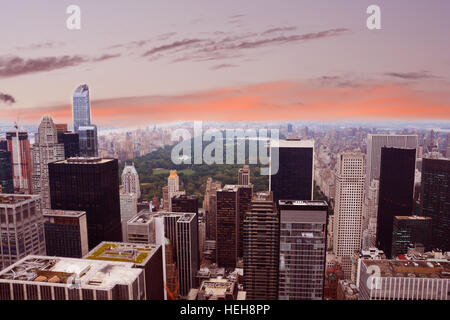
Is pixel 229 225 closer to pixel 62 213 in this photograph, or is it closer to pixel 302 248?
pixel 302 248

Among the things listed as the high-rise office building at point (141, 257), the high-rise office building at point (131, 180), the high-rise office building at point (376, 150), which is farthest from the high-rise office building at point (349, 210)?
the high-rise office building at point (141, 257)

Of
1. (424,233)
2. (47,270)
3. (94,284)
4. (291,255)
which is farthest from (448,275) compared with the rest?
(47,270)

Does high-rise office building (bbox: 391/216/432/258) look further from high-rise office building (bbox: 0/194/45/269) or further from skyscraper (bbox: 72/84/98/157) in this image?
high-rise office building (bbox: 0/194/45/269)

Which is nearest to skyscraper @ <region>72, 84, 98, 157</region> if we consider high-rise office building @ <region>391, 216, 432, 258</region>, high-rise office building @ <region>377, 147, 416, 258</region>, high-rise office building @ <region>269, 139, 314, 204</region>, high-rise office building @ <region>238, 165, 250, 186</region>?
high-rise office building @ <region>238, 165, 250, 186</region>

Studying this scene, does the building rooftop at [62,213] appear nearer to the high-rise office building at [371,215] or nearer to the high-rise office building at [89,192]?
the high-rise office building at [89,192]

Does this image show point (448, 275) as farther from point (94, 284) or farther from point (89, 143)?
point (89, 143)

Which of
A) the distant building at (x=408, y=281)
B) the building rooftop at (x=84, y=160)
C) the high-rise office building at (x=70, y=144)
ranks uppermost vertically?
the high-rise office building at (x=70, y=144)
